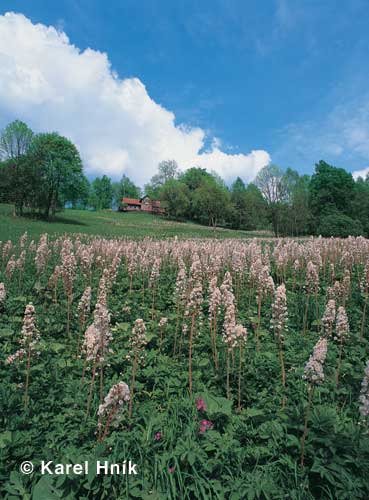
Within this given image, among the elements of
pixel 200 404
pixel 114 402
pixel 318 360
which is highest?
pixel 318 360

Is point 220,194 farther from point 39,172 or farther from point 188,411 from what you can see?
point 188,411

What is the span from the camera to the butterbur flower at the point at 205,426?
304 centimetres

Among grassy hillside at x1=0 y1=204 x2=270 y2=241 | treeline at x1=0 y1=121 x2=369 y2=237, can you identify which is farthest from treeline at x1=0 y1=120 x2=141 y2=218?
grassy hillside at x1=0 y1=204 x2=270 y2=241

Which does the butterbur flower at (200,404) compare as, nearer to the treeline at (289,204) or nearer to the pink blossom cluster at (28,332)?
the pink blossom cluster at (28,332)

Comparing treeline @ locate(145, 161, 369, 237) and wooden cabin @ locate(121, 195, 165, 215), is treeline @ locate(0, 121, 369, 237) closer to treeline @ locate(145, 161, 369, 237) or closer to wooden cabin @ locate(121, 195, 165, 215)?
treeline @ locate(145, 161, 369, 237)

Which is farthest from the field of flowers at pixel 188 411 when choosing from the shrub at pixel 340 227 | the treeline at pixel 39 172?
the treeline at pixel 39 172

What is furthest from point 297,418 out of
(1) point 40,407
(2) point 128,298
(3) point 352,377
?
(2) point 128,298

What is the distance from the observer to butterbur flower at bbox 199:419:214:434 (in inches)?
120

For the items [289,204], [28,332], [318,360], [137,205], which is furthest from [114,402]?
[137,205]

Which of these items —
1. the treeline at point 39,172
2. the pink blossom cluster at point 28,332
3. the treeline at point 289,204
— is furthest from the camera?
the treeline at point 289,204

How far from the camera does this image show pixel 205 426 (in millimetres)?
3072

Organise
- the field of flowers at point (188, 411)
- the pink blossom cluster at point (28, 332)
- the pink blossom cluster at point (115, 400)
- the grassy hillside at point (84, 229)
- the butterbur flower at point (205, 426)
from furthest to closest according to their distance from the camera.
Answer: the grassy hillside at point (84, 229), the pink blossom cluster at point (28, 332), the butterbur flower at point (205, 426), the pink blossom cluster at point (115, 400), the field of flowers at point (188, 411)

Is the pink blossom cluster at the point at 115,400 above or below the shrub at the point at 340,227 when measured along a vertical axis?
below

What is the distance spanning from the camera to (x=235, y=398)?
12.8 feet
